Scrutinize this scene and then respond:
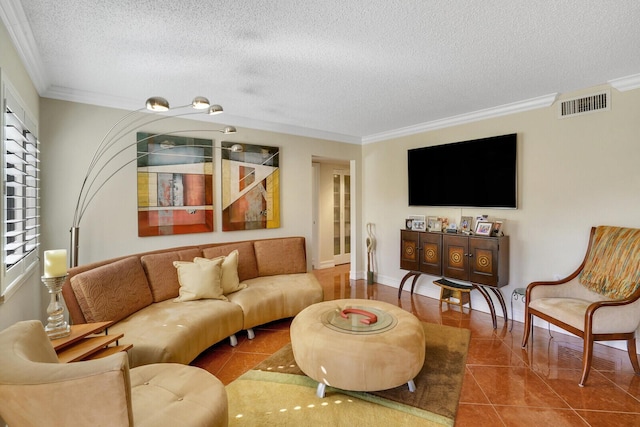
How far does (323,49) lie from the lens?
7.43ft

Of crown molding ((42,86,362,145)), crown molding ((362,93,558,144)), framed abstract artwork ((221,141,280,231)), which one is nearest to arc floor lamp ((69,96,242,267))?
crown molding ((42,86,362,145))

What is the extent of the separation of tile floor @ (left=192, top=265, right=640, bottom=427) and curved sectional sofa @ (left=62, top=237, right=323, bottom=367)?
302 mm

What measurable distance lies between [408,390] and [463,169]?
9.38ft

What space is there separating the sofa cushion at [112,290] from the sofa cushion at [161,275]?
0.08 m

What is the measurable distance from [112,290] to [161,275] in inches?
22.4

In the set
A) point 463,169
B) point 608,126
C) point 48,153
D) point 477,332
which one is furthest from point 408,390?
point 48,153

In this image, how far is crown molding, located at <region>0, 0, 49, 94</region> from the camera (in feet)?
5.56

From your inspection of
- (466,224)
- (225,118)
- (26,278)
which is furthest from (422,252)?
(26,278)

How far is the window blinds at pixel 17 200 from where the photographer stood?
6.08 feet

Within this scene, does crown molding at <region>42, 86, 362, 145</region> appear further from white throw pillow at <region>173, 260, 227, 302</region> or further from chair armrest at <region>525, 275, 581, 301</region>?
chair armrest at <region>525, 275, 581, 301</region>

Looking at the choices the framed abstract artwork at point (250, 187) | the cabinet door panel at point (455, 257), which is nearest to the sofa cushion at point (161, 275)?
the framed abstract artwork at point (250, 187)

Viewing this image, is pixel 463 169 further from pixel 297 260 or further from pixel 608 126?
pixel 297 260

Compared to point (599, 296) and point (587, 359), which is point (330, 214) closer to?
point (599, 296)

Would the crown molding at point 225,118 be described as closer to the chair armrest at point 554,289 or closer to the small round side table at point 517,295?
the small round side table at point 517,295
